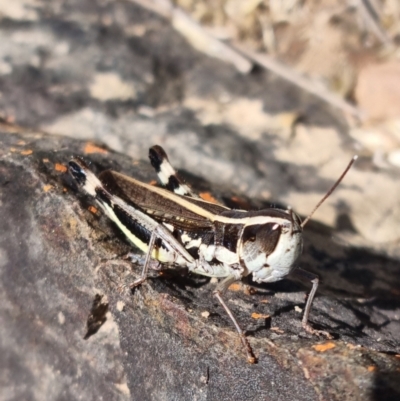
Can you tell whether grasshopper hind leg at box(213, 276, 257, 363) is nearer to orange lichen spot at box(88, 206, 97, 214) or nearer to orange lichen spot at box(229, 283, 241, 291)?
orange lichen spot at box(229, 283, 241, 291)

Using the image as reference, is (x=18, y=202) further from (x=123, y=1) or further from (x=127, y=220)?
(x=123, y=1)

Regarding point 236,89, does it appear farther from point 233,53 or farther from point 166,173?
point 166,173

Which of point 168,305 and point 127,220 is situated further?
point 127,220

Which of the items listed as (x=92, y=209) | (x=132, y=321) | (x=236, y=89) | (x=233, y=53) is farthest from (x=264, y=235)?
(x=233, y=53)

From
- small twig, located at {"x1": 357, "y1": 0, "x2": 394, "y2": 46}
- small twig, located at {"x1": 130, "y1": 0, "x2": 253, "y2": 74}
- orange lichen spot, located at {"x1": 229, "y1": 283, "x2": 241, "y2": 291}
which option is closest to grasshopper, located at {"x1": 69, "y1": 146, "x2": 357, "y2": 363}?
orange lichen spot, located at {"x1": 229, "y1": 283, "x2": 241, "y2": 291}

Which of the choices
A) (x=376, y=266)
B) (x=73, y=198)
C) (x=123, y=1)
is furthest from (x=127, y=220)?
(x=123, y=1)

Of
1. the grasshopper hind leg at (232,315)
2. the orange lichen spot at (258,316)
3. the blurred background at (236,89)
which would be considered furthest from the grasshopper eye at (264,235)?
the blurred background at (236,89)

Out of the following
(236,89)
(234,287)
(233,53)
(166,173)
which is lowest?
(234,287)
